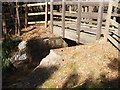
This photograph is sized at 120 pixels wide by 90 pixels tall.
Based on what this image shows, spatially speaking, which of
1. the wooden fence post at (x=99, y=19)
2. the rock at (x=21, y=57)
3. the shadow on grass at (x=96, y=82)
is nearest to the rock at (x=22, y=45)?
the rock at (x=21, y=57)

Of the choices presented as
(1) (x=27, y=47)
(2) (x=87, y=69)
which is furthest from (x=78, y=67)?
(1) (x=27, y=47)

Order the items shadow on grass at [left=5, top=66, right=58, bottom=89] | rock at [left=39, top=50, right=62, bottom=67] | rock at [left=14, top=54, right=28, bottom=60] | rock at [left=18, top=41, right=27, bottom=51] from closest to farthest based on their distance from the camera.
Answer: shadow on grass at [left=5, top=66, right=58, bottom=89] < rock at [left=39, top=50, right=62, bottom=67] < rock at [left=14, top=54, right=28, bottom=60] < rock at [left=18, top=41, right=27, bottom=51]

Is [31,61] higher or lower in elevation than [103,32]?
lower

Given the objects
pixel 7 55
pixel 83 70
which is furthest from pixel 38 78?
pixel 7 55

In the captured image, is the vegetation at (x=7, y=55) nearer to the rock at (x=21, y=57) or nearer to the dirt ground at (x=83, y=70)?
the rock at (x=21, y=57)

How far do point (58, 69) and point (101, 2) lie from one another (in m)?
3.58

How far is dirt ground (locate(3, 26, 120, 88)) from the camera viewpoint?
206 inches

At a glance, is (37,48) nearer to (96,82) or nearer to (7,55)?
(7,55)

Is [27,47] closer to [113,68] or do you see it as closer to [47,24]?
[47,24]

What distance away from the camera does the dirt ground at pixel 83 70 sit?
5.24 metres

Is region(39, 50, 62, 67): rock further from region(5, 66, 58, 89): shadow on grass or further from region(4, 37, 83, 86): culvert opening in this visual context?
region(4, 37, 83, 86): culvert opening

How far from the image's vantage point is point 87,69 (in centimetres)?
596

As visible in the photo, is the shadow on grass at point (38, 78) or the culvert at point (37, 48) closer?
the shadow on grass at point (38, 78)

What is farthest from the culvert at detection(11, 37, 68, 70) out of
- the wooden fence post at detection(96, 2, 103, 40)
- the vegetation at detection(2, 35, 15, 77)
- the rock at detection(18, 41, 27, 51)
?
the wooden fence post at detection(96, 2, 103, 40)
